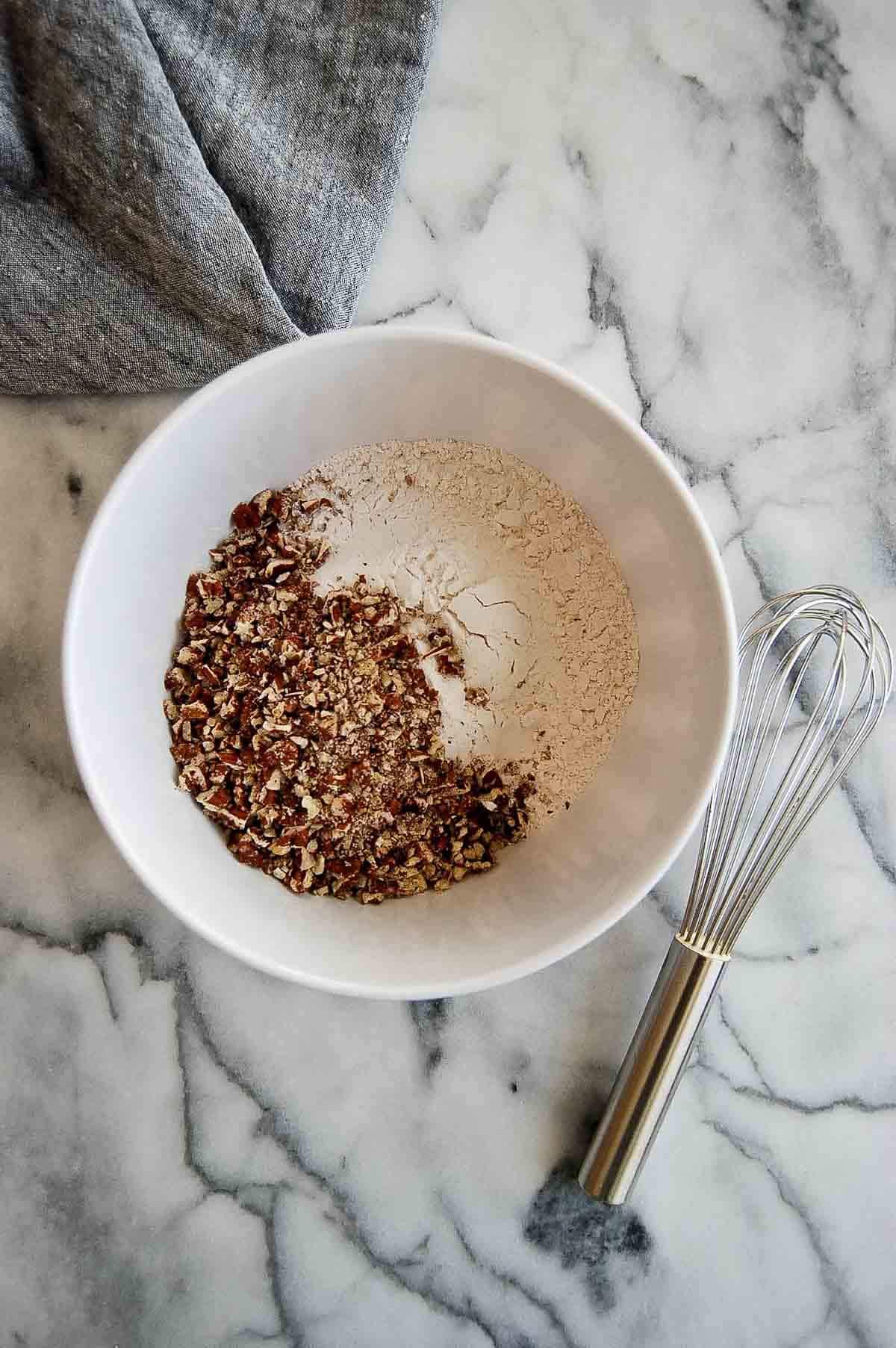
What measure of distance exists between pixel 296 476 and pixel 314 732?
0.22 meters

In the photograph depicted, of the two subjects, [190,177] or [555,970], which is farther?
[555,970]

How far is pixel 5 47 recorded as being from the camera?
74 cm

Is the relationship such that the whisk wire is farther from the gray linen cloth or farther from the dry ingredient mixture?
the gray linen cloth

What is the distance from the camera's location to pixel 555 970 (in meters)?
0.86

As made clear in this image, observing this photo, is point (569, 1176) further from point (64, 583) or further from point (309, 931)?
point (64, 583)

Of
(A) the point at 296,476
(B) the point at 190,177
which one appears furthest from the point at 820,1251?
(B) the point at 190,177

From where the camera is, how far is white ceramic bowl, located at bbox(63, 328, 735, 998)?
700 millimetres

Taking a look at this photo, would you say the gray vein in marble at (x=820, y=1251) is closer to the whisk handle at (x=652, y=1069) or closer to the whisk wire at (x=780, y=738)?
the whisk handle at (x=652, y=1069)

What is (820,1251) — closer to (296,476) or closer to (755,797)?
(755,797)

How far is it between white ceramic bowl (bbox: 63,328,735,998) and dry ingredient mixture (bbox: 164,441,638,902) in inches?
0.8

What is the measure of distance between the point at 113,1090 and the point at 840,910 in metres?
0.67

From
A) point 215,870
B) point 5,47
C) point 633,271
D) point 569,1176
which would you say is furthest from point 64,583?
point 569,1176

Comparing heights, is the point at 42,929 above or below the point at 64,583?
below

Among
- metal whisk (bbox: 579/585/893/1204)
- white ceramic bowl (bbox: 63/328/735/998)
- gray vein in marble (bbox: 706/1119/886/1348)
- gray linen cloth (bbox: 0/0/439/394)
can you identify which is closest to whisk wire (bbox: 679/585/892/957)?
metal whisk (bbox: 579/585/893/1204)
